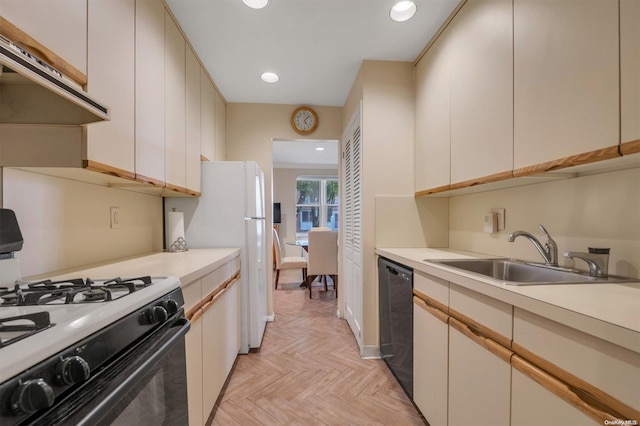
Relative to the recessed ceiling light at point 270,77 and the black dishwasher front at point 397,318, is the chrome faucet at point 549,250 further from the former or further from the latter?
the recessed ceiling light at point 270,77

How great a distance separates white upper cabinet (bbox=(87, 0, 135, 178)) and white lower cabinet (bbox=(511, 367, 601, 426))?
5.27ft

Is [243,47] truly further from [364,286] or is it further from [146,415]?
[146,415]

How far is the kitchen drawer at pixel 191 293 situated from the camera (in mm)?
1140

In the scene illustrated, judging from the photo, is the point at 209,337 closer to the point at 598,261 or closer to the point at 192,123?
the point at 192,123

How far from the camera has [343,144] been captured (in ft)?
10.0

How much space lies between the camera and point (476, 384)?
40.4 inches

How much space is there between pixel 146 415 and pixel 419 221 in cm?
198

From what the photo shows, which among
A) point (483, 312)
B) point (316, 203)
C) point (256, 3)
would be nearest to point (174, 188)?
point (256, 3)

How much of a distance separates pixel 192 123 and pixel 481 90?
1877 millimetres

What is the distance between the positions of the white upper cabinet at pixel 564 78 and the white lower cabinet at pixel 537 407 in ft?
2.51

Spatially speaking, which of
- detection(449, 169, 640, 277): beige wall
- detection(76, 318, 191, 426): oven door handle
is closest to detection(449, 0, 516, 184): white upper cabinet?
detection(449, 169, 640, 277): beige wall

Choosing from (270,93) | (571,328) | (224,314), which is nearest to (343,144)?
(270,93)

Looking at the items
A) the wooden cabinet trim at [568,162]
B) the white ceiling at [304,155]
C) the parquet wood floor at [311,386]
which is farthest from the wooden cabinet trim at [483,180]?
the white ceiling at [304,155]

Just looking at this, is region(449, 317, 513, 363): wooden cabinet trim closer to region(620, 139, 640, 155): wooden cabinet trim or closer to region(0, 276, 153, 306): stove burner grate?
region(620, 139, 640, 155): wooden cabinet trim
